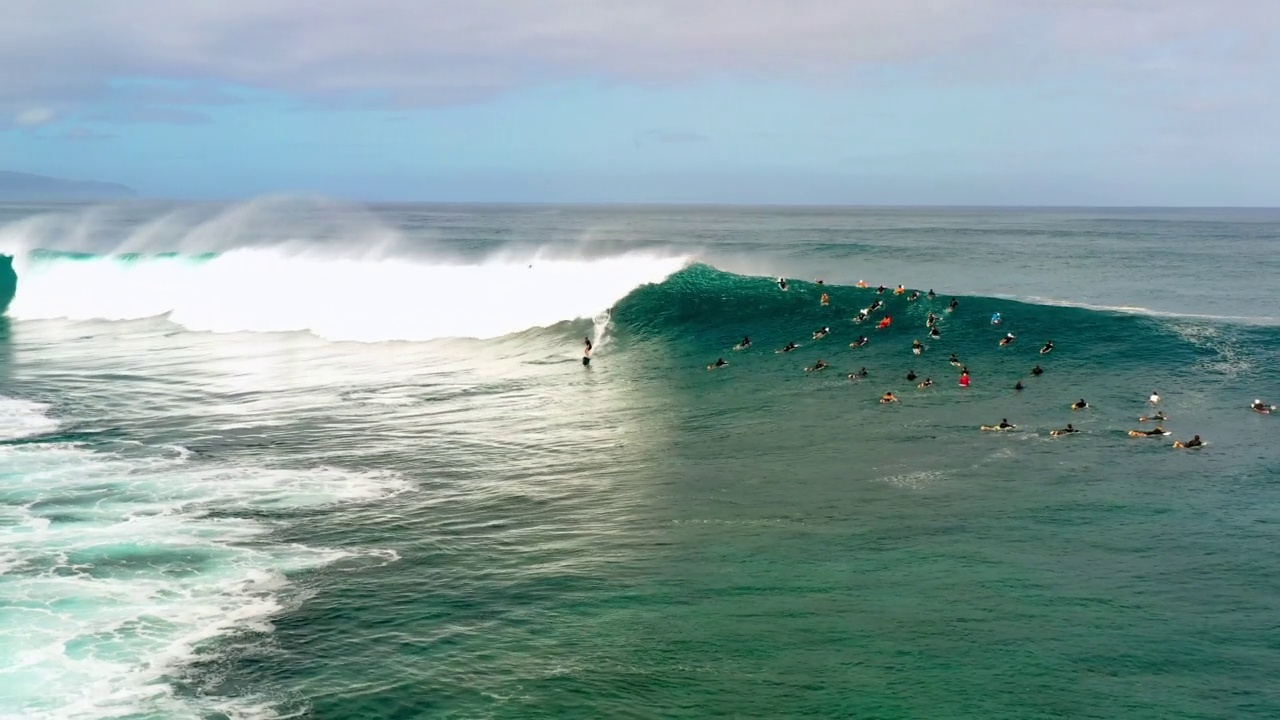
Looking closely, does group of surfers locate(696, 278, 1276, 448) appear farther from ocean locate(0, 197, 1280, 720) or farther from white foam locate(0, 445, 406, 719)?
white foam locate(0, 445, 406, 719)

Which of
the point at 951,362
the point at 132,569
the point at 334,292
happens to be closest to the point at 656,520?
the point at 132,569

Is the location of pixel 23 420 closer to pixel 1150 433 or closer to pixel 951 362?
pixel 951 362

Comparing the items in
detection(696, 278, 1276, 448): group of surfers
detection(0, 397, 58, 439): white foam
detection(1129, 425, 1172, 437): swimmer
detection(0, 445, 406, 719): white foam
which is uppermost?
detection(696, 278, 1276, 448): group of surfers

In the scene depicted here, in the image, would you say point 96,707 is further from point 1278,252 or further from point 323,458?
point 1278,252

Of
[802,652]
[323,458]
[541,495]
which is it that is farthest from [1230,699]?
[323,458]

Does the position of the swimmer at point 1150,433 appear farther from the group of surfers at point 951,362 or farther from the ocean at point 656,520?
the ocean at point 656,520

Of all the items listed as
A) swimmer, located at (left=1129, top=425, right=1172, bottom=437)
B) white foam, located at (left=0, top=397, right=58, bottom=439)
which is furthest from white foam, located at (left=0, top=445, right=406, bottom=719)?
swimmer, located at (left=1129, top=425, right=1172, bottom=437)
